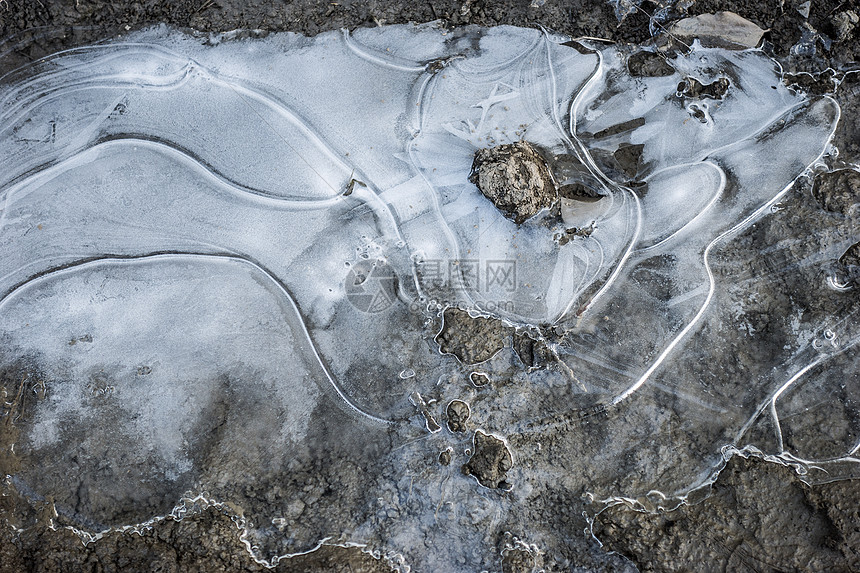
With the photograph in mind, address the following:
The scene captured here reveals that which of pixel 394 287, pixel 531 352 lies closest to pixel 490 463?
pixel 531 352

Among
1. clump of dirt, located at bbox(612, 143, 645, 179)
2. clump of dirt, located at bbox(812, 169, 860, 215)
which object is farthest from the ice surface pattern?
clump of dirt, located at bbox(812, 169, 860, 215)

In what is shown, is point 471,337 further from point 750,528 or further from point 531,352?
point 750,528

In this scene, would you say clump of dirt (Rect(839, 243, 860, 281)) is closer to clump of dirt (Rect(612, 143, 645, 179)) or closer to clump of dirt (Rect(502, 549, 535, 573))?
clump of dirt (Rect(612, 143, 645, 179))

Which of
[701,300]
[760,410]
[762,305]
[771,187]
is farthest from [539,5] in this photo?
[760,410]

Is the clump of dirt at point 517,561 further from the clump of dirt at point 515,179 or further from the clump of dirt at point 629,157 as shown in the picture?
the clump of dirt at point 629,157

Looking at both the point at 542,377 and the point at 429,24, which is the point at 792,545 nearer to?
the point at 542,377

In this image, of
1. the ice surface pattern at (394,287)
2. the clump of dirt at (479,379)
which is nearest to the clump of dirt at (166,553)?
the ice surface pattern at (394,287)
